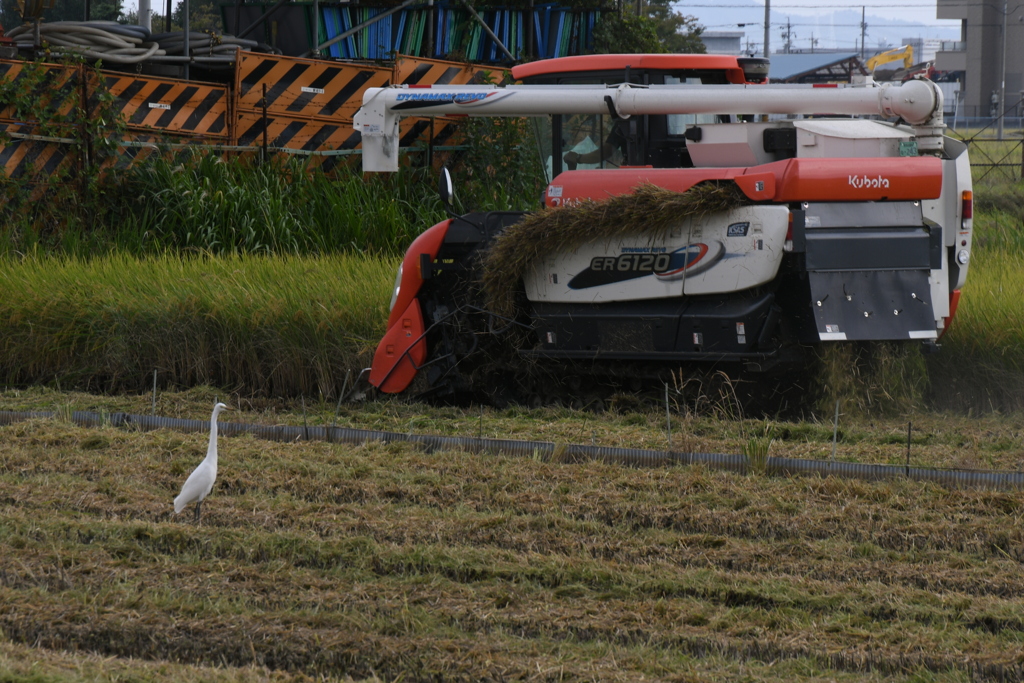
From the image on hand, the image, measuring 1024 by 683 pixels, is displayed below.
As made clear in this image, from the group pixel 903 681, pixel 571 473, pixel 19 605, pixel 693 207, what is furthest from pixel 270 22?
pixel 903 681

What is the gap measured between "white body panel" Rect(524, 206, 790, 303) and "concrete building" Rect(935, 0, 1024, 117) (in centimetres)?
4899

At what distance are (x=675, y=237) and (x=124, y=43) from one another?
7.36 metres

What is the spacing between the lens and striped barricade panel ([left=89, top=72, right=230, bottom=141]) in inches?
451

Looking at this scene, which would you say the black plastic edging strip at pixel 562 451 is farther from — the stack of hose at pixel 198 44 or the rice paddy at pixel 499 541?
the stack of hose at pixel 198 44

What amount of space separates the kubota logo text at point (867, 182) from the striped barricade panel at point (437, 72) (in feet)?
22.0

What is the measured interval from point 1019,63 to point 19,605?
55.6 metres

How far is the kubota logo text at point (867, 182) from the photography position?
646cm

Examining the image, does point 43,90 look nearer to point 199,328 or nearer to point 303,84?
point 303,84

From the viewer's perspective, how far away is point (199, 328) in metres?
8.29

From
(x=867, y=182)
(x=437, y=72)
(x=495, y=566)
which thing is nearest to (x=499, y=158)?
(x=437, y=72)

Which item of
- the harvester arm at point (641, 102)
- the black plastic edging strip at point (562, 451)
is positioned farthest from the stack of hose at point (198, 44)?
the black plastic edging strip at point (562, 451)

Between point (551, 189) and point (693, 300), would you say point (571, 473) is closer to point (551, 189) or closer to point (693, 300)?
point (693, 300)

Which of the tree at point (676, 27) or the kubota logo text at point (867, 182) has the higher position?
the tree at point (676, 27)

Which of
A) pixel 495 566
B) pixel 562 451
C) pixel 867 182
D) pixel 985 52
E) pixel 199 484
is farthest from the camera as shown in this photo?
pixel 985 52
